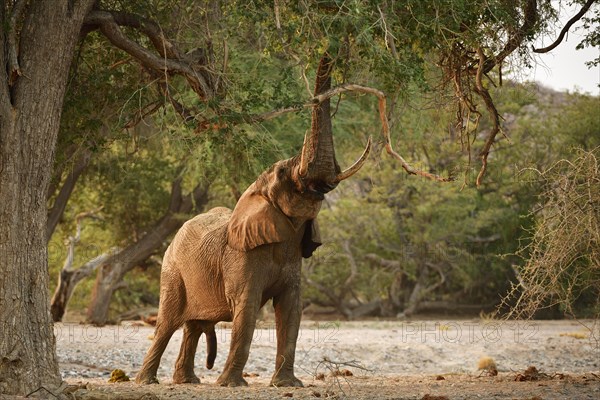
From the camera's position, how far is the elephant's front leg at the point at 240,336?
1147 centimetres

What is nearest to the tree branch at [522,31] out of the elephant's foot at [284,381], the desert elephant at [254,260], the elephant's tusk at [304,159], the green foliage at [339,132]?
the green foliage at [339,132]

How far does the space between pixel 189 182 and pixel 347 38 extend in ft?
57.6

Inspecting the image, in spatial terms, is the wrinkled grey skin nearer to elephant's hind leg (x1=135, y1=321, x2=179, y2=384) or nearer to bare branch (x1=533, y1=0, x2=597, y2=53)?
elephant's hind leg (x1=135, y1=321, x2=179, y2=384)

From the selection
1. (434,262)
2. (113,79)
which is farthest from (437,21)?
(434,262)

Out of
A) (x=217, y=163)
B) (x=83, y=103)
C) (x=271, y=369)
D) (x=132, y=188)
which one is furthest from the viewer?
(x=132, y=188)

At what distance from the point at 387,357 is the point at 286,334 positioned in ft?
24.8

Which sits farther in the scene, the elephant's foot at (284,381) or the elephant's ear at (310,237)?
the elephant's ear at (310,237)

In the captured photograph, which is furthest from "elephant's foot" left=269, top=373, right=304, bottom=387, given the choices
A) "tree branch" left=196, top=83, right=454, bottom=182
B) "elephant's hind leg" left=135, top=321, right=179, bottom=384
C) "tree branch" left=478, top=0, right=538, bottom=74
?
"tree branch" left=478, top=0, right=538, bottom=74

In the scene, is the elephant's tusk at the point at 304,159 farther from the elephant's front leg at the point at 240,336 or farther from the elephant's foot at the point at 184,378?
the elephant's foot at the point at 184,378

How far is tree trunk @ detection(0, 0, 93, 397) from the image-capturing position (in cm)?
938

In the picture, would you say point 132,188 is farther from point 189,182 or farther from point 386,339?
point 386,339

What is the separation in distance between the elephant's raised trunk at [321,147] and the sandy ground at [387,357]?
7.56 ft

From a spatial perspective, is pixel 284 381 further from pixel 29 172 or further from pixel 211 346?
pixel 29 172

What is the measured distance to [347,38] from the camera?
393 inches
